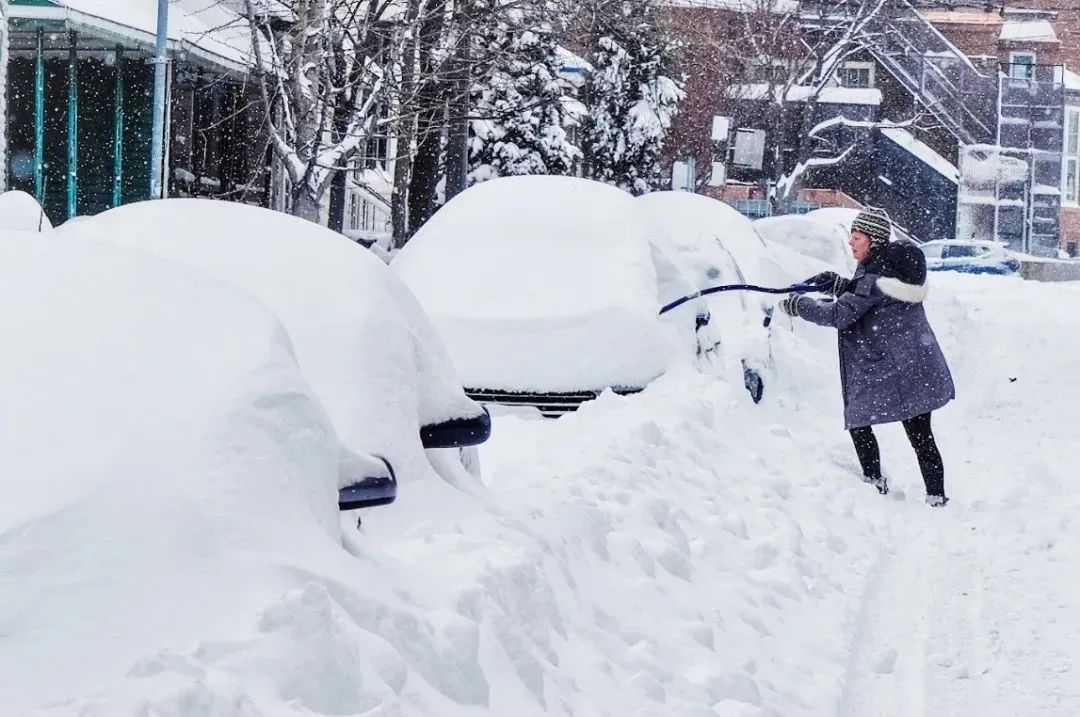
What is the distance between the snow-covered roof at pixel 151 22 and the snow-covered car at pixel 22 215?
963 cm

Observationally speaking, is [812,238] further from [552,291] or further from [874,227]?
[874,227]

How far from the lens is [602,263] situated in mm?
9273

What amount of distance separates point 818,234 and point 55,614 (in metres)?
16.4

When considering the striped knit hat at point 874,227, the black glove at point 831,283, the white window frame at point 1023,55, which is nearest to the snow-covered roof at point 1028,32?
the white window frame at point 1023,55

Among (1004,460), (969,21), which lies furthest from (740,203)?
(1004,460)

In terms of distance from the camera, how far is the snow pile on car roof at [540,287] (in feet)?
28.0

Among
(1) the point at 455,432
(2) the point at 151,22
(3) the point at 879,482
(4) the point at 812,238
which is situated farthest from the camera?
(2) the point at 151,22

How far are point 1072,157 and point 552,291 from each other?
50476 mm

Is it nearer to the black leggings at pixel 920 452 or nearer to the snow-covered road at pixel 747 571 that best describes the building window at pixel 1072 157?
the snow-covered road at pixel 747 571

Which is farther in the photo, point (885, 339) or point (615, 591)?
point (885, 339)

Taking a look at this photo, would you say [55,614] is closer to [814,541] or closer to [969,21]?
[814,541]

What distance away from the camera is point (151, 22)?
66.3ft

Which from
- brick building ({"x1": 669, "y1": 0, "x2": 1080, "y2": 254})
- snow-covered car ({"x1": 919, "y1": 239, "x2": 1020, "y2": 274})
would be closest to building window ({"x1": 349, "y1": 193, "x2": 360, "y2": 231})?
snow-covered car ({"x1": 919, "y1": 239, "x2": 1020, "y2": 274})

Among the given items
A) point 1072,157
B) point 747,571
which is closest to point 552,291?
point 747,571
